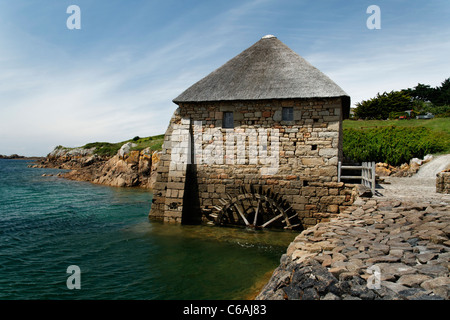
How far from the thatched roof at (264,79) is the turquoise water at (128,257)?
4926mm

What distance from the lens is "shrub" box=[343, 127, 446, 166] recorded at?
19.4m

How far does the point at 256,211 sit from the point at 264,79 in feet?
16.3

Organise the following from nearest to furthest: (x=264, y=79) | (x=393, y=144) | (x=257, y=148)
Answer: (x=257, y=148) → (x=264, y=79) → (x=393, y=144)

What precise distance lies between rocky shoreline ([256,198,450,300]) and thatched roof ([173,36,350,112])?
17.1 feet

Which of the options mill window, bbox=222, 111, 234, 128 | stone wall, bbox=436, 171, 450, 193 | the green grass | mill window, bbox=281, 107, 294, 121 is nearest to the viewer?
stone wall, bbox=436, 171, 450, 193

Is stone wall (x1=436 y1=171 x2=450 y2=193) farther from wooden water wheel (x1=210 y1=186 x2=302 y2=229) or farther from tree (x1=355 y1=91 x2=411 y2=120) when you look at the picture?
tree (x1=355 y1=91 x2=411 y2=120)

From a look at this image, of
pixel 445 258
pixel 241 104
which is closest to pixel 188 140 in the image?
pixel 241 104

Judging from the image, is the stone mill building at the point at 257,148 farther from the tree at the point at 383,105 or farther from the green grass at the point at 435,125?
the tree at the point at 383,105

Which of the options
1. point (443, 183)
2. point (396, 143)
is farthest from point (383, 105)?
point (443, 183)

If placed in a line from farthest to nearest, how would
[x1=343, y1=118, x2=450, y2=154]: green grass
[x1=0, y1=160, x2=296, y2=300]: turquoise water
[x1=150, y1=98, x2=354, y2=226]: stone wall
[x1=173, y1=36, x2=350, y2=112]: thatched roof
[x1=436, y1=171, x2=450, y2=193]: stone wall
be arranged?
[x1=343, y1=118, x2=450, y2=154]: green grass, [x1=173, y1=36, x2=350, y2=112]: thatched roof, [x1=150, y1=98, x2=354, y2=226]: stone wall, [x1=436, y1=171, x2=450, y2=193]: stone wall, [x1=0, y1=160, x2=296, y2=300]: turquoise water

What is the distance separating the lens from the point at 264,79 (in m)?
11.2

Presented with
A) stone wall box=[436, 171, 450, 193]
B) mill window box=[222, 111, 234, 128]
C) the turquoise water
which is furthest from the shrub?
the turquoise water

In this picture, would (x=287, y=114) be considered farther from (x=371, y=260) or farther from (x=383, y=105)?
(x=383, y=105)
